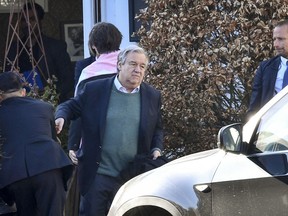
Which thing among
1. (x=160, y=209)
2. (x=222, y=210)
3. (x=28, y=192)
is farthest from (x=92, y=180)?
(x=222, y=210)

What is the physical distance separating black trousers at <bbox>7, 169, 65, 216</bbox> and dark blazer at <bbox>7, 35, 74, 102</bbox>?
11.9 ft

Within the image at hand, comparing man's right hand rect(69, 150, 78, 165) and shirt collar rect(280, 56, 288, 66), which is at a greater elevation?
shirt collar rect(280, 56, 288, 66)

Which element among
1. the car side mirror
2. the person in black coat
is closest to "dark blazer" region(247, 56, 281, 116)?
the person in black coat

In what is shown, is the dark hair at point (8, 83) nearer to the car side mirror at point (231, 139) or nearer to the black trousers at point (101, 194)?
the black trousers at point (101, 194)

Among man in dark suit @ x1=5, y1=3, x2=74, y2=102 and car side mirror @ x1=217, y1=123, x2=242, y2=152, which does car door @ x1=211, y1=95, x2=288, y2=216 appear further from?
man in dark suit @ x1=5, y1=3, x2=74, y2=102

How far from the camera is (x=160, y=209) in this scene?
19.3 ft

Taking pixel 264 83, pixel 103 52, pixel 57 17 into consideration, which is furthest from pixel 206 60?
pixel 57 17

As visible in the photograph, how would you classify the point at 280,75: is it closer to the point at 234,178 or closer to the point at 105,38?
the point at 105,38

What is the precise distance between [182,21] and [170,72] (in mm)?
483

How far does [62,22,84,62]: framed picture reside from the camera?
12641 mm

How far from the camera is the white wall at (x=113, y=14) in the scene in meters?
10.9

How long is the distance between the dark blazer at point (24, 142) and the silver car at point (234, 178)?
1311mm

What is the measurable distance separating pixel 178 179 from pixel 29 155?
5.64 ft

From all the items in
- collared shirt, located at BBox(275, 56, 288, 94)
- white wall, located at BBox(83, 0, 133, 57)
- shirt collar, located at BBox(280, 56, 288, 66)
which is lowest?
collared shirt, located at BBox(275, 56, 288, 94)
